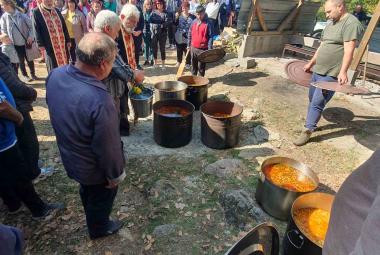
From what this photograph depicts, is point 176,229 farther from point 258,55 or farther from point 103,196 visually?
point 258,55

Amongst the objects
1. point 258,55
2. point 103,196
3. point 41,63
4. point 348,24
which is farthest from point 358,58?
point 41,63

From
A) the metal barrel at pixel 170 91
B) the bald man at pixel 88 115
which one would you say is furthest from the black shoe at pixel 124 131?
the bald man at pixel 88 115

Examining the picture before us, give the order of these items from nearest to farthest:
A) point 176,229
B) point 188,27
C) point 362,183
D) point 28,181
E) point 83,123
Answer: point 362,183
point 83,123
point 28,181
point 176,229
point 188,27

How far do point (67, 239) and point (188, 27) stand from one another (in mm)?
7529

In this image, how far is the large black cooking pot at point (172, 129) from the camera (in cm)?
521

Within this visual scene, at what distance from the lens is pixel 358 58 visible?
7199mm

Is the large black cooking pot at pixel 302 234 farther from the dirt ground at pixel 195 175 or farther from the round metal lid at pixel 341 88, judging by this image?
the round metal lid at pixel 341 88

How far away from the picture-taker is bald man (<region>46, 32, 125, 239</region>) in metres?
2.46

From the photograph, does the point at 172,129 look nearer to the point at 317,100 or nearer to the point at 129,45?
the point at 129,45

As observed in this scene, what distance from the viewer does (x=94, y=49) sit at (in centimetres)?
248

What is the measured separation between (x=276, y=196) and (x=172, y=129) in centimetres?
235

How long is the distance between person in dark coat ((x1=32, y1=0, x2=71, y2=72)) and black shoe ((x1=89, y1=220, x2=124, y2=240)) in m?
4.90

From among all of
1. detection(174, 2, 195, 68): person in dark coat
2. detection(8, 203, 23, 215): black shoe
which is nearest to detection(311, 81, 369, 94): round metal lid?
detection(8, 203, 23, 215): black shoe

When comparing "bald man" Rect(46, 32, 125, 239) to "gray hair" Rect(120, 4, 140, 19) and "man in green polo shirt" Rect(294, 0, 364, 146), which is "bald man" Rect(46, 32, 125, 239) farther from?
"man in green polo shirt" Rect(294, 0, 364, 146)
